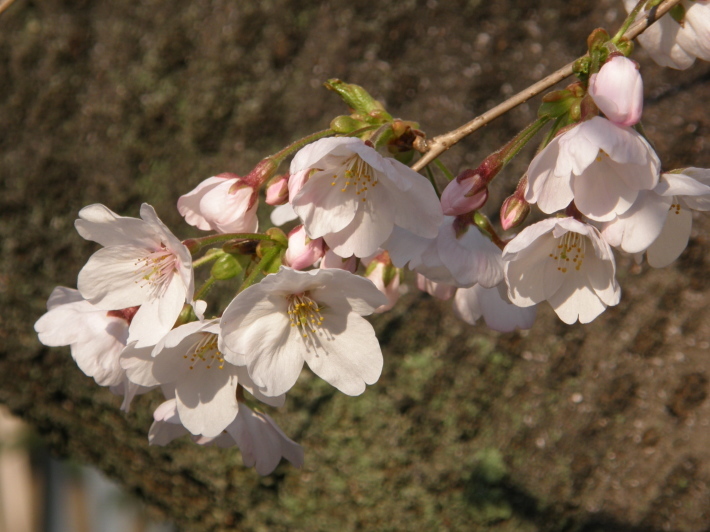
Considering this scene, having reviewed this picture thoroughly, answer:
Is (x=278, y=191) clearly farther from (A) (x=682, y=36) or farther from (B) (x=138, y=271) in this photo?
(A) (x=682, y=36)

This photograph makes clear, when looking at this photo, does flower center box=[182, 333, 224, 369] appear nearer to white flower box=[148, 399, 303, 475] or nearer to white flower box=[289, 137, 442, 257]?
white flower box=[148, 399, 303, 475]

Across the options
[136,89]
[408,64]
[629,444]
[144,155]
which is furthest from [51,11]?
[629,444]

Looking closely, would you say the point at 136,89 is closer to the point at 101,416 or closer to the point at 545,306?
the point at 101,416

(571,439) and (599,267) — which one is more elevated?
(599,267)

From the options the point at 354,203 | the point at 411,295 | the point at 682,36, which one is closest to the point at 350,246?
the point at 354,203

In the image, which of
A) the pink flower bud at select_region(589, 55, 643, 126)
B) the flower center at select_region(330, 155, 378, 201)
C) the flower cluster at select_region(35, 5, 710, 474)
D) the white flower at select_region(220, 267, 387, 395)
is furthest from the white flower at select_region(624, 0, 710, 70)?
the white flower at select_region(220, 267, 387, 395)

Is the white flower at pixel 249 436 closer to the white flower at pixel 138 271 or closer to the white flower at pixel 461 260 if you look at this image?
the white flower at pixel 138 271
